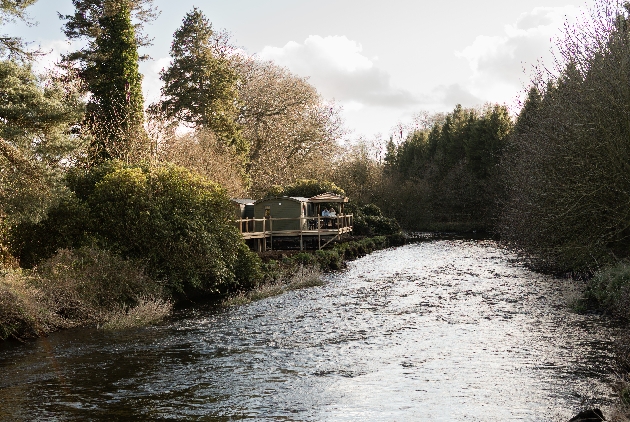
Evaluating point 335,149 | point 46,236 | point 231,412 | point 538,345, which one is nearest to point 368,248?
point 335,149

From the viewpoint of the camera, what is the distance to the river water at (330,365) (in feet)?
36.7

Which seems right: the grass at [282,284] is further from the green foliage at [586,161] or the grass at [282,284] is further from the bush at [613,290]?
the bush at [613,290]

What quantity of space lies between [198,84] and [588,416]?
41280 millimetres

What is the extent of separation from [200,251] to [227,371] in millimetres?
9591

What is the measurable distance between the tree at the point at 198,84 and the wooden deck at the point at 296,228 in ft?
31.8

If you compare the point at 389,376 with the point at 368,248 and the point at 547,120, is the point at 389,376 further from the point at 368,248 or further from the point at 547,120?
the point at 368,248

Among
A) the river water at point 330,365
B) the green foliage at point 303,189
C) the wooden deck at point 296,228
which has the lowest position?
the river water at point 330,365

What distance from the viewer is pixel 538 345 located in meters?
15.9

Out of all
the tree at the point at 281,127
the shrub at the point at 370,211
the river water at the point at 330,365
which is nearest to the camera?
the river water at the point at 330,365

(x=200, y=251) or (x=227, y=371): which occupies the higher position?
(x=200, y=251)

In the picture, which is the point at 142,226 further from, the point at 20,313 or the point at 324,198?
the point at 324,198

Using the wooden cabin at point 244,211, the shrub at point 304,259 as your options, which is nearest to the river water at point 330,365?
the shrub at point 304,259

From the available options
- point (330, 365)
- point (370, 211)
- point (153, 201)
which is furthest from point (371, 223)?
point (330, 365)

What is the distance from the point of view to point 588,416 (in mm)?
9539
